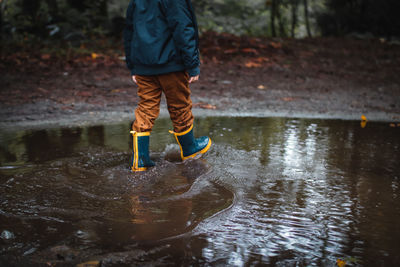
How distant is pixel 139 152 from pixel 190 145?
1.69 feet

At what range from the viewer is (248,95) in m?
7.23

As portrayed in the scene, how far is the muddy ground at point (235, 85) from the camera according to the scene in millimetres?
5891

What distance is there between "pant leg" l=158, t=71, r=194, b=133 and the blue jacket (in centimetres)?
9

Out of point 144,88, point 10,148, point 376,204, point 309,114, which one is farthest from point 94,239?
point 309,114

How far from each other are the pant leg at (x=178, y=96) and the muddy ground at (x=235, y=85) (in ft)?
7.32

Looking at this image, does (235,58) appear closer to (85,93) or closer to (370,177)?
(85,93)

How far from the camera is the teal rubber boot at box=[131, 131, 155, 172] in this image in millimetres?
3320

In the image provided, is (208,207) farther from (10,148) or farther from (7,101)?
(7,101)

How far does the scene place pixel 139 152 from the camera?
3330 millimetres

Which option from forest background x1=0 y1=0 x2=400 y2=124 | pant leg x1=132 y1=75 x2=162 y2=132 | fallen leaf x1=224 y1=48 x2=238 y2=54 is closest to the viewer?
pant leg x1=132 y1=75 x2=162 y2=132

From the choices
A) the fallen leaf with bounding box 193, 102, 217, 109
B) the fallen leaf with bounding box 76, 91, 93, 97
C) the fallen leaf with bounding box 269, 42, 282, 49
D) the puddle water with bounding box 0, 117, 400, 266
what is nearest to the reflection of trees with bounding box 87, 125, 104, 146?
the puddle water with bounding box 0, 117, 400, 266

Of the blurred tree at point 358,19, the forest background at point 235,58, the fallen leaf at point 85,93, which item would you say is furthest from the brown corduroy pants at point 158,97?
the blurred tree at point 358,19

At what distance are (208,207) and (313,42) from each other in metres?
11.8

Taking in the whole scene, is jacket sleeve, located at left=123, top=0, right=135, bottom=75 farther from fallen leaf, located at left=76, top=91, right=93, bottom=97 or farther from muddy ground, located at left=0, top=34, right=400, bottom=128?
fallen leaf, located at left=76, top=91, right=93, bottom=97
